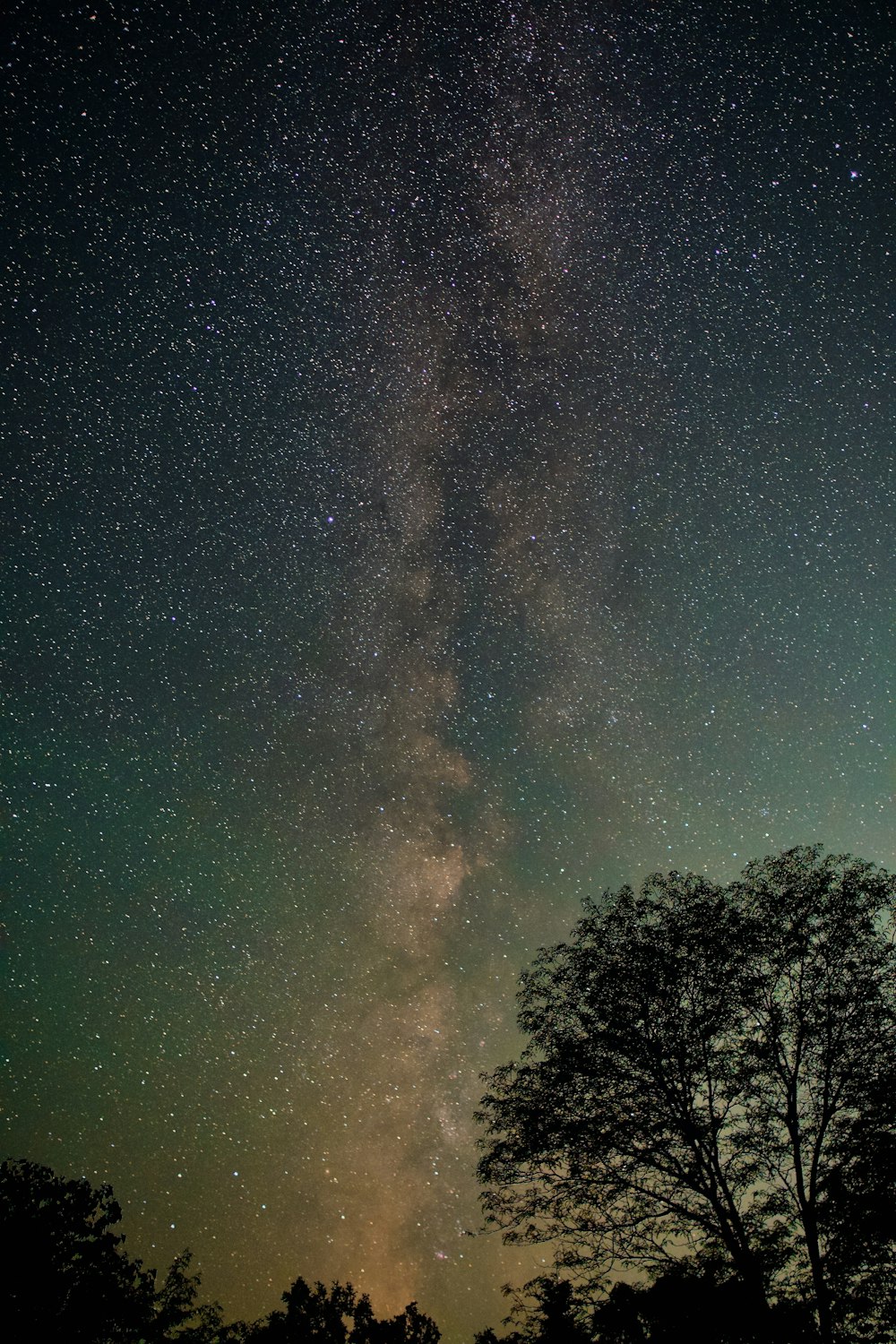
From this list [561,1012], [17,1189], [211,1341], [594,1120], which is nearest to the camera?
[594,1120]

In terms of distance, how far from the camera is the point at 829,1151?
866 centimetres

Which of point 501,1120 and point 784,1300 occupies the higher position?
point 501,1120

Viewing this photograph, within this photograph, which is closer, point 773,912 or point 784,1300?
point 784,1300

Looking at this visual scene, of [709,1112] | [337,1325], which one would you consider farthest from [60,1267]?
[709,1112]

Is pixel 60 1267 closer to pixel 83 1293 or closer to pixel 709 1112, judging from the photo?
pixel 83 1293

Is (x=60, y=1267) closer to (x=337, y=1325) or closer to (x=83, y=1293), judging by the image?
(x=83, y=1293)

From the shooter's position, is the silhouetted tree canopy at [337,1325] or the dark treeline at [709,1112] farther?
the silhouetted tree canopy at [337,1325]

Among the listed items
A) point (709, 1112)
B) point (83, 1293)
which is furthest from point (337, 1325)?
point (709, 1112)

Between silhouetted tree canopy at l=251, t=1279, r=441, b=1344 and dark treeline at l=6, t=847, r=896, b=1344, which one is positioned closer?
dark treeline at l=6, t=847, r=896, b=1344

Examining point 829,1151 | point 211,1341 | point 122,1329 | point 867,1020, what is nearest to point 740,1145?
point 829,1151

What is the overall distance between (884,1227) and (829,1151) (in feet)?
3.09

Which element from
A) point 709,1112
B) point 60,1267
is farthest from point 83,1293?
point 709,1112

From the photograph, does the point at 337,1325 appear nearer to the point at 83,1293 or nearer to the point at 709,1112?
the point at 83,1293

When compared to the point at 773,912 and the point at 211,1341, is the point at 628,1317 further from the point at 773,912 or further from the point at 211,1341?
the point at 211,1341
